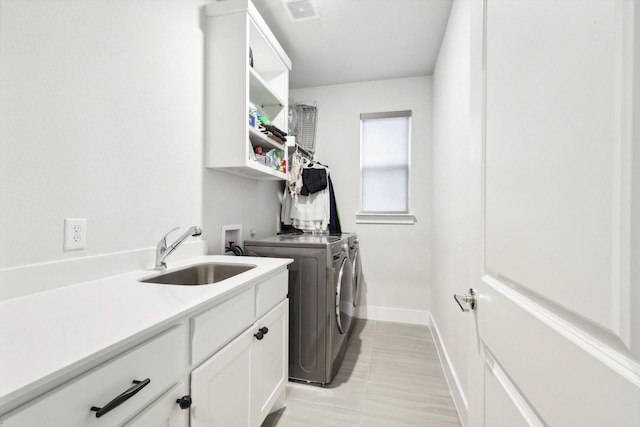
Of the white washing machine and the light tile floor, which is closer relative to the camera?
the light tile floor

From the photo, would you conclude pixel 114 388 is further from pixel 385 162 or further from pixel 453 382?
pixel 385 162

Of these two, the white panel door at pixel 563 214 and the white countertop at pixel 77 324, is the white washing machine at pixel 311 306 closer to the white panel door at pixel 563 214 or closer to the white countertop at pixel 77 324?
the white countertop at pixel 77 324

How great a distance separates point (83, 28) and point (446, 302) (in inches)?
98.2

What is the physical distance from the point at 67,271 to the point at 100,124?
574 mm

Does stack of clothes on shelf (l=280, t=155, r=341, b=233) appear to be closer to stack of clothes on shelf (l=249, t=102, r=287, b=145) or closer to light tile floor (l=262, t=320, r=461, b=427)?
stack of clothes on shelf (l=249, t=102, r=287, b=145)

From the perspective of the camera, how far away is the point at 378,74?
9.73 ft

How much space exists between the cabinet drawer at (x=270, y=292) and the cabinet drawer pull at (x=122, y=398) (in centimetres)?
62

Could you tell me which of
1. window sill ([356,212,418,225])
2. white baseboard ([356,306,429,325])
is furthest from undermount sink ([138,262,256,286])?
white baseboard ([356,306,429,325])

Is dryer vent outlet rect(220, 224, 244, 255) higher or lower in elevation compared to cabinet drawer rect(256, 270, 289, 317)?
higher

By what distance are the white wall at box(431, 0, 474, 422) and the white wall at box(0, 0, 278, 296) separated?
58.3 inches

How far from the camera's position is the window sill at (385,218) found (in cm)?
302

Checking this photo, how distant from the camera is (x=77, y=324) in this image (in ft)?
2.15

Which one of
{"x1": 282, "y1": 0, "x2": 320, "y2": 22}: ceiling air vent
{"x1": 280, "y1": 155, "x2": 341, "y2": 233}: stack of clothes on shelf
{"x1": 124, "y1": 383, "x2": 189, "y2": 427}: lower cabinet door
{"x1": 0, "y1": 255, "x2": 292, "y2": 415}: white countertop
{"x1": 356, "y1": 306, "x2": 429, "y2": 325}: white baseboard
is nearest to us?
{"x1": 0, "y1": 255, "x2": 292, "y2": 415}: white countertop

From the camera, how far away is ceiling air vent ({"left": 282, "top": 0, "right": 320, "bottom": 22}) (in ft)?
6.28
